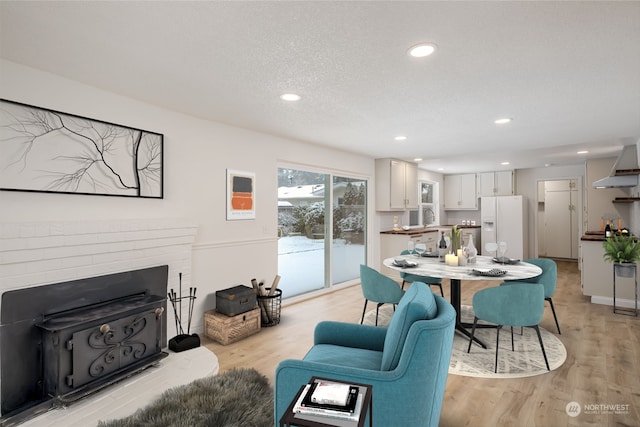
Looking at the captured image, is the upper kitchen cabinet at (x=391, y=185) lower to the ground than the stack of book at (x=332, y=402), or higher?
higher

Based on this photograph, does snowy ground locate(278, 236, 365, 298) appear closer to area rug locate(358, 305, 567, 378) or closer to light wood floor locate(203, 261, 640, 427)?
light wood floor locate(203, 261, 640, 427)

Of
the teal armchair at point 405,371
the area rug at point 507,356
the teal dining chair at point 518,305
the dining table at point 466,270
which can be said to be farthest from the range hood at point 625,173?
the teal armchair at point 405,371

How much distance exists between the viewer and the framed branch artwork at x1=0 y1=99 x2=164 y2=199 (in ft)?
7.29

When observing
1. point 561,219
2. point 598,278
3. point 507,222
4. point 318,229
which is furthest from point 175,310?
point 561,219

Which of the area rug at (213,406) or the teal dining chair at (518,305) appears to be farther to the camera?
the teal dining chair at (518,305)

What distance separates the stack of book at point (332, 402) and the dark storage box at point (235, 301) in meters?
2.40

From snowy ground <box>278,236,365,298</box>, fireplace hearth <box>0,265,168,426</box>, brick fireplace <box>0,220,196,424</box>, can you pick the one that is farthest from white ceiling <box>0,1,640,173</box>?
snowy ground <box>278,236,365,298</box>

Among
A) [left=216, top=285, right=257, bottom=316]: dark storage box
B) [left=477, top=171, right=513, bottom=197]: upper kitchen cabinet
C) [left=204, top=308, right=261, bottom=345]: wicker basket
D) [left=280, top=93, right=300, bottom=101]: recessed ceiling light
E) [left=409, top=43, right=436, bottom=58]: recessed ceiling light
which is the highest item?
[left=280, top=93, right=300, bottom=101]: recessed ceiling light

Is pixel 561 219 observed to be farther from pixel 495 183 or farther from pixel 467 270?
pixel 467 270

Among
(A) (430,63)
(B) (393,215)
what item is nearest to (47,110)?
(A) (430,63)

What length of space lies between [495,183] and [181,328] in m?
7.76

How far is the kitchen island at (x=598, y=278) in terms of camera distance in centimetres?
446

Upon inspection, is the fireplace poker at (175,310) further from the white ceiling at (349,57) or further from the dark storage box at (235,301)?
the white ceiling at (349,57)

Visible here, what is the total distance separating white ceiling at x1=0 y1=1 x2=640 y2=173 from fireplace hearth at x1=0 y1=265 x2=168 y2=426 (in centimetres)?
160
